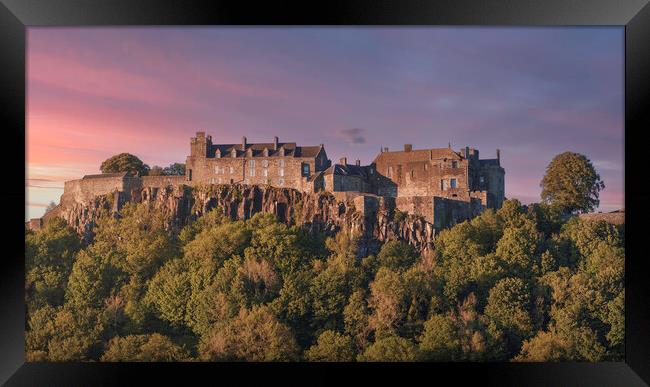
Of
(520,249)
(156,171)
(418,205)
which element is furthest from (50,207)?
(520,249)

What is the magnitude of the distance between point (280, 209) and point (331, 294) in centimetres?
494

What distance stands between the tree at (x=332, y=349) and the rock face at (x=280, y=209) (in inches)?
148

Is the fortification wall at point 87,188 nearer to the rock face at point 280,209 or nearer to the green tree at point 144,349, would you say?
the rock face at point 280,209

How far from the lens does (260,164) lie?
21.9 metres

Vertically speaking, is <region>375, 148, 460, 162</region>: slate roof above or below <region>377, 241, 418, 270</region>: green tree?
above

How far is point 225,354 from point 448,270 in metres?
5.90

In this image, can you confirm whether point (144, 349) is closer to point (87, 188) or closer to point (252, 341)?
point (252, 341)

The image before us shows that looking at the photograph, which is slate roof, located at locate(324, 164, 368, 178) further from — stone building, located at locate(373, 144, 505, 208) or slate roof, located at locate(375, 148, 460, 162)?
slate roof, located at locate(375, 148, 460, 162)

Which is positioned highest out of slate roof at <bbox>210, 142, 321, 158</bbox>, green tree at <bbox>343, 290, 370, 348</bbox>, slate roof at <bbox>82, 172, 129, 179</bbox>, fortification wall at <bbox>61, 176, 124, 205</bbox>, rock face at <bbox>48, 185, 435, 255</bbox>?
slate roof at <bbox>210, 142, 321, 158</bbox>

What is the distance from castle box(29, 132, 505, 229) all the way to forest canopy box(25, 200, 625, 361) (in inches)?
43.6

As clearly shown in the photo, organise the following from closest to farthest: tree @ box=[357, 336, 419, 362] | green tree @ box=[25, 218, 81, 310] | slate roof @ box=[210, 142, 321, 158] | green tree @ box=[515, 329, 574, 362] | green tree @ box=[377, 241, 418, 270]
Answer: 1. tree @ box=[357, 336, 419, 362]
2. green tree @ box=[515, 329, 574, 362]
3. green tree @ box=[377, 241, 418, 270]
4. green tree @ box=[25, 218, 81, 310]
5. slate roof @ box=[210, 142, 321, 158]

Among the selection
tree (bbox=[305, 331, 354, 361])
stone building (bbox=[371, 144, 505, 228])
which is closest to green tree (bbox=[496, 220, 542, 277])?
stone building (bbox=[371, 144, 505, 228])

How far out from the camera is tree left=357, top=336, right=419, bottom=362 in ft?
49.7
